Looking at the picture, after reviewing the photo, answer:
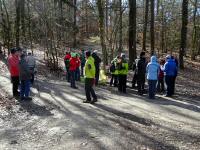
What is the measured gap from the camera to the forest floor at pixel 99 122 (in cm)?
947

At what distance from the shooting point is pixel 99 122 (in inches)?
445

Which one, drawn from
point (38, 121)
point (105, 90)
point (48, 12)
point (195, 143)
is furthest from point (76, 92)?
point (48, 12)

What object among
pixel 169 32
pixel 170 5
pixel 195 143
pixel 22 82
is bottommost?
pixel 195 143

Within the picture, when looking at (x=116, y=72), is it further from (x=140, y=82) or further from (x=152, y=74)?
(x=152, y=74)

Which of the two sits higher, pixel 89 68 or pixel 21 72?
pixel 89 68

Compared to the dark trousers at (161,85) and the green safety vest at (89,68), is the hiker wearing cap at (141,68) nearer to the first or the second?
the dark trousers at (161,85)

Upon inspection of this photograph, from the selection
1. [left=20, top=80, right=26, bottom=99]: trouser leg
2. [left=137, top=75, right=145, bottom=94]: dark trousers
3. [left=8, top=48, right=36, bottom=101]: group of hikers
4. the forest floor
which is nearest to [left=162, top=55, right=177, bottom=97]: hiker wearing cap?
the forest floor

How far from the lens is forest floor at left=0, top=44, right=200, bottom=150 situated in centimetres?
947

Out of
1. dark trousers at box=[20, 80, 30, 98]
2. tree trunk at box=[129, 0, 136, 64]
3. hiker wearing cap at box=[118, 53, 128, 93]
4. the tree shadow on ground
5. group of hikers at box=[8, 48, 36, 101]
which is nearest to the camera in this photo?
the tree shadow on ground

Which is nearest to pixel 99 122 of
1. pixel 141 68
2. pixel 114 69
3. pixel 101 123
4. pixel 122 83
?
pixel 101 123

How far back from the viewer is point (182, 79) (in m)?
27.0

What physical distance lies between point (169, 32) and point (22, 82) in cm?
3373

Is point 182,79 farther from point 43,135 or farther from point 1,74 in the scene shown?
point 43,135

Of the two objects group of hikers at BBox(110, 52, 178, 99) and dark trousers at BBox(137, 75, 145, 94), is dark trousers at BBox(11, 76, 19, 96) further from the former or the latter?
dark trousers at BBox(137, 75, 145, 94)
